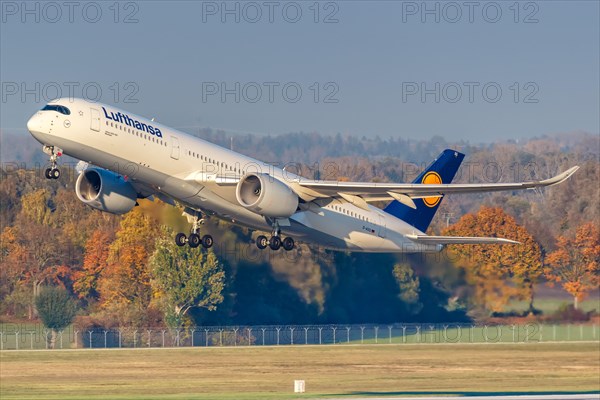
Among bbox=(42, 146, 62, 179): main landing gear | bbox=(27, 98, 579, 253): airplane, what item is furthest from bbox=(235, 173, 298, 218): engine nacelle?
bbox=(42, 146, 62, 179): main landing gear

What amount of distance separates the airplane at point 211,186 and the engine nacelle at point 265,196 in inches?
1.6

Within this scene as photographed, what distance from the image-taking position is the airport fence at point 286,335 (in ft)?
206

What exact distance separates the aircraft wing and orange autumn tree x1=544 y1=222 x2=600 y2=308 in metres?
13.6

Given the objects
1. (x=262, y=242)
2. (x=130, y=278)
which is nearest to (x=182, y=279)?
(x=130, y=278)

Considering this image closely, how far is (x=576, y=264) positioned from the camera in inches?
2436

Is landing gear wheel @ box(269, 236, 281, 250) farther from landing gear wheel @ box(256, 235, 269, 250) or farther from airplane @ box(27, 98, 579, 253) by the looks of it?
landing gear wheel @ box(256, 235, 269, 250)

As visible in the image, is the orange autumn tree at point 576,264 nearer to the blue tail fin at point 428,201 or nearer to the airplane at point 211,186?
the blue tail fin at point 428,201

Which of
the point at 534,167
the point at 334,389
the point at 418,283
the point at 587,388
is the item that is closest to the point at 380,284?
the point at 418,283

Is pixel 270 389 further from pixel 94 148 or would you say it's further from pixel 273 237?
pixel 94 148

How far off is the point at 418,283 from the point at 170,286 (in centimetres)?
2305

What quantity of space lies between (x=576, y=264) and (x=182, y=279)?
87.4ft

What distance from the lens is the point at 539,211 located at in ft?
458

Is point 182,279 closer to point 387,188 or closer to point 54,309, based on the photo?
point 54,309

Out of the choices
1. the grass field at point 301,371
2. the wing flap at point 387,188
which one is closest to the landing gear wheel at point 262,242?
the wing flap at point 387,188
